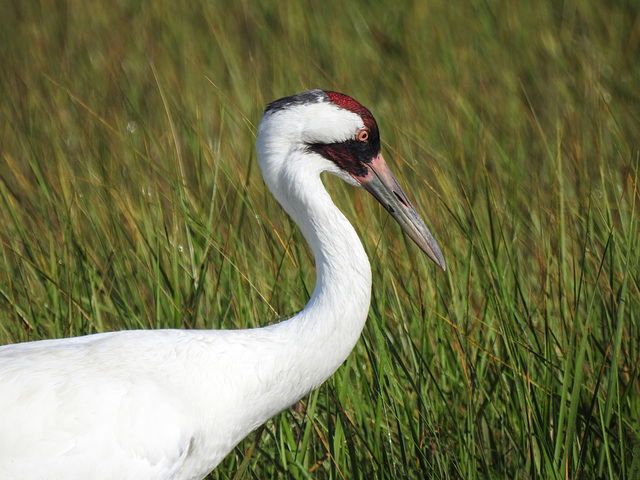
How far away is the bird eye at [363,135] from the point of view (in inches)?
94.4

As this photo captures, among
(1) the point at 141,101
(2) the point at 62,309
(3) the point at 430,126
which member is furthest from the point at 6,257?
(3) the point at 430,126

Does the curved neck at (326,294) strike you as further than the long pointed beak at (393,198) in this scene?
No

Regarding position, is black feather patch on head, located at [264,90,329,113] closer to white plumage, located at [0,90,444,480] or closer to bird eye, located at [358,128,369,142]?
white plumage, located at [0,90,444,480]

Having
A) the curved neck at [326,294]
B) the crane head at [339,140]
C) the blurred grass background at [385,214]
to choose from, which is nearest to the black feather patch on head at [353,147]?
the crane head at [339,140]

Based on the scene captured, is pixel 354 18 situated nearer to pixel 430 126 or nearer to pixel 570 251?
pixel 430 126

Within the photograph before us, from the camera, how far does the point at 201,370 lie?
86.0 inches

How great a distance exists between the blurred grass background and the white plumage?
0.64ft

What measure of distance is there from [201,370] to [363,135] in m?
0.82

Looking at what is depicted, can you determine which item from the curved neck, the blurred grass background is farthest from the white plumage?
the blurred grass background

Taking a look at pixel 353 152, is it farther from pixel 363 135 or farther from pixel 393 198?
pixel 393 198

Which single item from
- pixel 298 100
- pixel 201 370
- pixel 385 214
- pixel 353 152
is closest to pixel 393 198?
pixel 353 152

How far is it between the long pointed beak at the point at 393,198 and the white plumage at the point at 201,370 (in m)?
0.08

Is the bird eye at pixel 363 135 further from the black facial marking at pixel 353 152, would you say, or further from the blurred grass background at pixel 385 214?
the blurred grass background at pixel 385 214

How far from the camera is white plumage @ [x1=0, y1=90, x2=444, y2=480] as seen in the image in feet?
6.87
